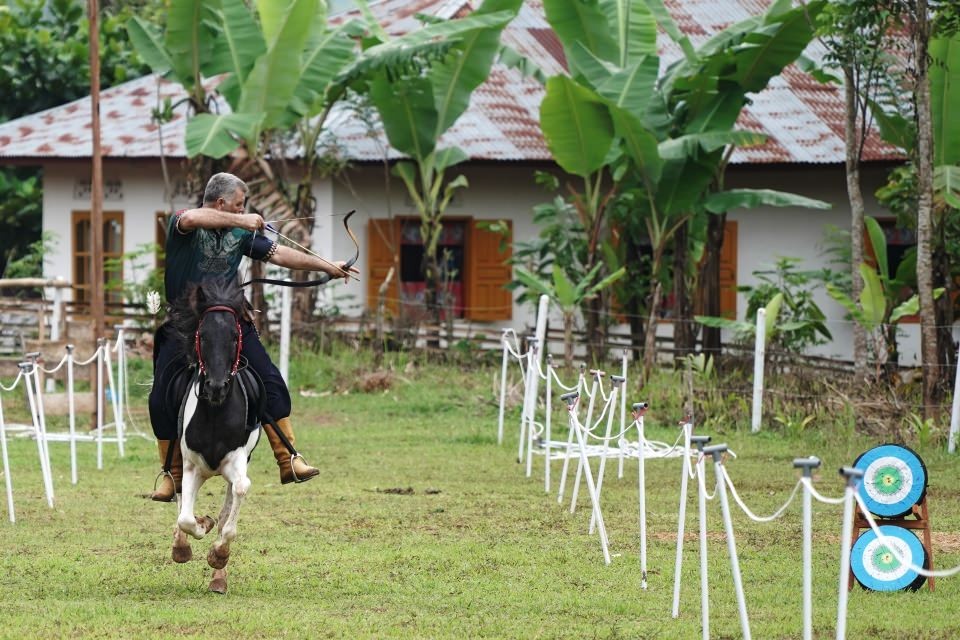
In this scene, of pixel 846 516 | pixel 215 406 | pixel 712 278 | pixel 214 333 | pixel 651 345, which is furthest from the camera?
pixel 712 278

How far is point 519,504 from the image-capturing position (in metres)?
11.6

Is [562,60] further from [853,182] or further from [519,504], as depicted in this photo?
[519,504]

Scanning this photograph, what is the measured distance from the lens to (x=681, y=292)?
61.2 feet

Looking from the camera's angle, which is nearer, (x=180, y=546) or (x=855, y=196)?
(x=180, y=546)

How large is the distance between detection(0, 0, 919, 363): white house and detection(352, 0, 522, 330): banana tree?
1.28 meters

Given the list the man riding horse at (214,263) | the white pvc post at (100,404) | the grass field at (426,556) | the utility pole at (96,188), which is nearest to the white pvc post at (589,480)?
the grass field at (426,556)

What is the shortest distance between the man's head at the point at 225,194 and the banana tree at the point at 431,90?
9234mm

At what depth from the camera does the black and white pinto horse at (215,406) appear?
7.85 m

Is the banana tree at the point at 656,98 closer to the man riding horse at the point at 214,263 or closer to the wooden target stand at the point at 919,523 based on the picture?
the man riding horse at the point at 214,263

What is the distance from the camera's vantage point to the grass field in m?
7.44

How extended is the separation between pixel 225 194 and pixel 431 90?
1104cm

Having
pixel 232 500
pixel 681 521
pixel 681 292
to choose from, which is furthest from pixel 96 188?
pixel 681 521

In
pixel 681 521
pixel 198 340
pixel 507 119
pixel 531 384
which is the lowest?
pixel 681 521

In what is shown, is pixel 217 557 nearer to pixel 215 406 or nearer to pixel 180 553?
pixel 180 553
